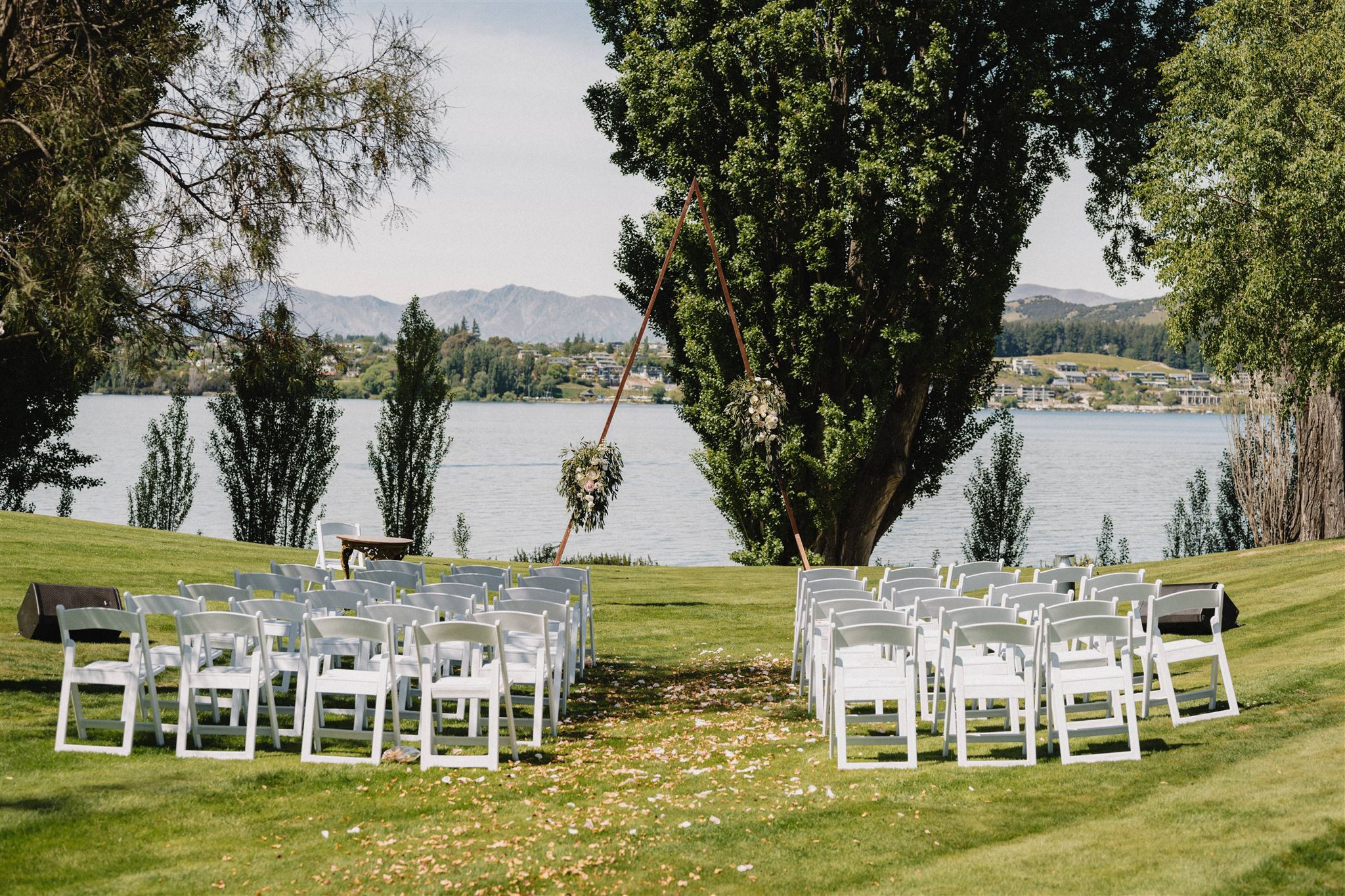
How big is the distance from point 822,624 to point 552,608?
215 cm

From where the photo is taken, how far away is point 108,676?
729 cm

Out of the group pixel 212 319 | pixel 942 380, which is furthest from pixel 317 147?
pixel 942 380

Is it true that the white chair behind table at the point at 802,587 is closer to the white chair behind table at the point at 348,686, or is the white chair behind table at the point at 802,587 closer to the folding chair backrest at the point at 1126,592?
the folding chair backrest at the point at 1126,592

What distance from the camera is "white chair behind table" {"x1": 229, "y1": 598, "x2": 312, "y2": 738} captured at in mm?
7656

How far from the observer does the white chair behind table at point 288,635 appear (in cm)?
766

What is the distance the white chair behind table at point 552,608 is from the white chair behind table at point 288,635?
1557 millimetres

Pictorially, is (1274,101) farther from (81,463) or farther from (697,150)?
(81,463)

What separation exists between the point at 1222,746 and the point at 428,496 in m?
25.9

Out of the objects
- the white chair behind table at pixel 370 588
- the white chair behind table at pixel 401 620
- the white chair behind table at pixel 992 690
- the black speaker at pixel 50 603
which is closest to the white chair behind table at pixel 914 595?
the white chair behind table at pixel 992 690

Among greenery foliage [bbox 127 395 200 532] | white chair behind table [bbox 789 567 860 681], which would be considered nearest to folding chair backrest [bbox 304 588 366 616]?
white chair behind table [bbox 789 567 860 681]

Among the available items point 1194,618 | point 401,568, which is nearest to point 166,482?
point 401,568

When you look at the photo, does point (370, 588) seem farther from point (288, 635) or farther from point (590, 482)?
point (590, 482)

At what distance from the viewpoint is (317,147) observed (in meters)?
9.45

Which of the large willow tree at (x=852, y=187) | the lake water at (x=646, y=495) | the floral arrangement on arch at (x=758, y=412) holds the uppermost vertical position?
the large willow tree at (x=852, y=187)
